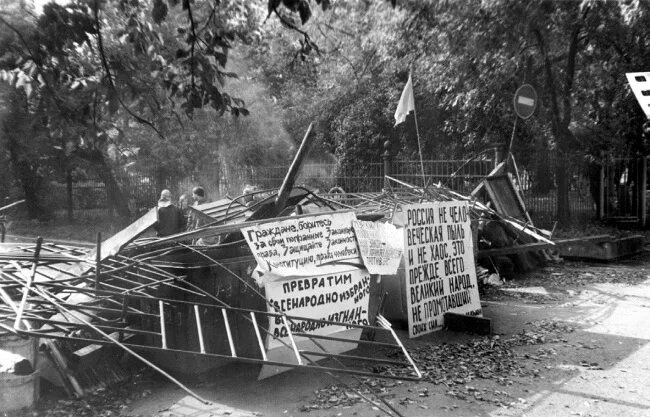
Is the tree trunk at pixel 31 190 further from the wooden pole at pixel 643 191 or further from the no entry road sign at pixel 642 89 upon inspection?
the no entry road sign at pixel 642 89

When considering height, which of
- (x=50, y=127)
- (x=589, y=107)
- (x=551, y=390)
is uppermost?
(x=589, y=107)

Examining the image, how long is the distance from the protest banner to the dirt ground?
1.17 ft

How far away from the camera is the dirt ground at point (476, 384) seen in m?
5.33

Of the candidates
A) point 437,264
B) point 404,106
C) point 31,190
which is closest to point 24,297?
point 437,264

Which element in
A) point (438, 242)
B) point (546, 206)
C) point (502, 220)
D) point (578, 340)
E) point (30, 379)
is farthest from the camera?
point (546, 206)

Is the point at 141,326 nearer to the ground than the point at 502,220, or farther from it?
nearer to the ground

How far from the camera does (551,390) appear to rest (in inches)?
228

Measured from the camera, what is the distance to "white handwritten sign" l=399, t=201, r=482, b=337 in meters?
7.53

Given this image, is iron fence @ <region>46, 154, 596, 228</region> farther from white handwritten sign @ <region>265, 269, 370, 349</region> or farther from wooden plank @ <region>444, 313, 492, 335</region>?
white handwritten sign @ <region>265, 269, 370, 349</region>

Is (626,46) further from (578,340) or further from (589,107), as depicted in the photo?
(578,340)

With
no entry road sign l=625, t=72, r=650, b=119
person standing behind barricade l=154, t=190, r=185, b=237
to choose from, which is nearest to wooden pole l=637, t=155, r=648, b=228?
person standing behind barricade l=154, t=190, r=185, b=237

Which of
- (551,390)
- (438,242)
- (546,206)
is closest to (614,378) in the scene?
(551,390)

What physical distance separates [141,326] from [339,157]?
57.5ft

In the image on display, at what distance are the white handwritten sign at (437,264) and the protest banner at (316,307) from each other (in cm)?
105
